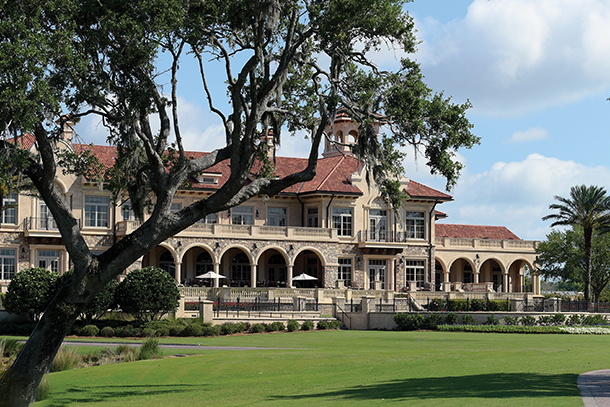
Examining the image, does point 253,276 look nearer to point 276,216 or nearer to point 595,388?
point 276,216

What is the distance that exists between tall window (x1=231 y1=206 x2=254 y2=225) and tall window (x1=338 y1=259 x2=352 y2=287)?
7.37 metres

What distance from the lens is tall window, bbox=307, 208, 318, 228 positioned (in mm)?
56441

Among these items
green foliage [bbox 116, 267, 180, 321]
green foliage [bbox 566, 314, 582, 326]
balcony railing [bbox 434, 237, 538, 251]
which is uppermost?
balcony railing [bbox 434, 237, 538, 251]

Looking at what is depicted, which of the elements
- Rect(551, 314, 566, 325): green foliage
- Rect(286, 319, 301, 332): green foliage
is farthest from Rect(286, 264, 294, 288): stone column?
Rect(551, 314, 566, 325): green foliage

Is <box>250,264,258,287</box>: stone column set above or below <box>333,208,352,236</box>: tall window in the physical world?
below

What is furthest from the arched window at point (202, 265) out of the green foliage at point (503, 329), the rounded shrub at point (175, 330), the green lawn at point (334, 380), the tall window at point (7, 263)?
the green lawn at point (334, 380)

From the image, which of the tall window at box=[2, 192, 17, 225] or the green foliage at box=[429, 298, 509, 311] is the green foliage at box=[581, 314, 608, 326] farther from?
the tall window at box=[2, 192, 17, 225]

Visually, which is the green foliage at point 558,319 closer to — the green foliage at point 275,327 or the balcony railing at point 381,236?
the green foliage at point 275,327

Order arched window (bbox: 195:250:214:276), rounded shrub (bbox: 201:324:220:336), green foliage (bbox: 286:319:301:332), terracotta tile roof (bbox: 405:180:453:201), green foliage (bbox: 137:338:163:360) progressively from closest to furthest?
green foliage (bbox: 137:338:163:360) → rounded shrub (bbox: 201:324:220:336) → green foliage (bbox: 286:319:301:332) → arched window (bbox: 195:250:214:276) → terracotta tile roof (bbox: 405:180:453:201)

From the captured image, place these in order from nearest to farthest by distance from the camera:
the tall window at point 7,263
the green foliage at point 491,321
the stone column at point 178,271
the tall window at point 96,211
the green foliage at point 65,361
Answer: the green foliage at point 65,361 → the green foliage at point 491,321 → the tall window at point 7,263 → the stone column at point 178,271 → the tall window at point 96,211

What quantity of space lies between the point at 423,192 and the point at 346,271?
8910 millimetres

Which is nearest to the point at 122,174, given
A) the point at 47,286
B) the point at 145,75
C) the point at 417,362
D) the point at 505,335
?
the point at 145,75

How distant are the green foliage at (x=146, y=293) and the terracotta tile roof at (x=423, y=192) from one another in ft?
84.1

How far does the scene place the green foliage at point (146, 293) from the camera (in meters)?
37.1
